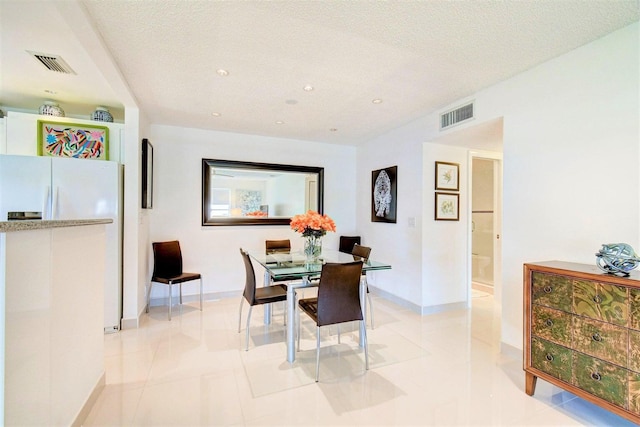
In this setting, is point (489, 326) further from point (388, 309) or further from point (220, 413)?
point (220, 413)

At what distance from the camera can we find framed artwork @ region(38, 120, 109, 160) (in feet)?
9.85

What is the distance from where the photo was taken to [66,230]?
1.53 metres

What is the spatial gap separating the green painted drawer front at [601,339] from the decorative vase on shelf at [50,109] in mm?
4881

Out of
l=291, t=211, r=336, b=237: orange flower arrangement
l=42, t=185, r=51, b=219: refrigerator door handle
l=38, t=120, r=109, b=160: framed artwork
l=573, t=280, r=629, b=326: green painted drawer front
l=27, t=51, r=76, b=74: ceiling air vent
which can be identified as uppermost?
l=27, t=51, r=76, b=74: ceiling air vent

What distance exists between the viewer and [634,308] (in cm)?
156

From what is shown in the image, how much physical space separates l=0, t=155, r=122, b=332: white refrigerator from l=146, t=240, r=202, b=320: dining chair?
50 cm

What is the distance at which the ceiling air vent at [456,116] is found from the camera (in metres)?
3.00

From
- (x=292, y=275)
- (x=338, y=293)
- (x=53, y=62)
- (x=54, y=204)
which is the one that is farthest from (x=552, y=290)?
(x=54, y=204)

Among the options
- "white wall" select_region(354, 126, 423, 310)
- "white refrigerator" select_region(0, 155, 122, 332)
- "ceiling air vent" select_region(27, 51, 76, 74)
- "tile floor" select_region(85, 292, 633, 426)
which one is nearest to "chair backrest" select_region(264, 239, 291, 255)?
"tile floor" select_region(85, 292, 633, 426)

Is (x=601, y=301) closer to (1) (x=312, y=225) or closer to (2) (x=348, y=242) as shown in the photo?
(1) (x=312, y=225)

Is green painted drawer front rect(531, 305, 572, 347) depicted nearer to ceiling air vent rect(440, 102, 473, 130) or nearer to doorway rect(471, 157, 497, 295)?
ceiling air vent rect(440, 102, 473, 130)

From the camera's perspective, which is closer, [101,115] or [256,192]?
[101,115]

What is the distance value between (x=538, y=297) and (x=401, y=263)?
2.08m

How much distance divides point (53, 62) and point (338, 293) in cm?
291
